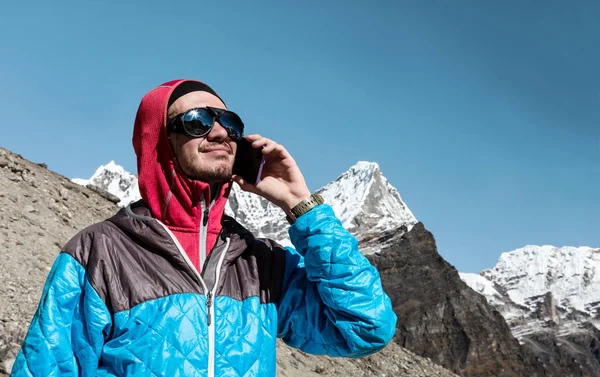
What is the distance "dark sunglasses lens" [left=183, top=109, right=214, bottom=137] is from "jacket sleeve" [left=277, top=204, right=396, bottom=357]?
0.64 m

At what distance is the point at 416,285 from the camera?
105 meters

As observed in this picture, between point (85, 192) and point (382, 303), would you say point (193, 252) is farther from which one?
point (85, 192)

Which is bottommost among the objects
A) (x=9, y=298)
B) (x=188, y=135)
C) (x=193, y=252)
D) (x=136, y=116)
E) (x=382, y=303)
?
(x=382, y=303)

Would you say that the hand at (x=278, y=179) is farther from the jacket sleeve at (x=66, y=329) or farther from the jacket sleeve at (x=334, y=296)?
the jacket sleeve at (x=66, y=329)

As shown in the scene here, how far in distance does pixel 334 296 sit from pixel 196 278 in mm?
635

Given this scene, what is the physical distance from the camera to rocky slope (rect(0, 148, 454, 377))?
9602 mm

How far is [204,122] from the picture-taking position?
2682 millimetres

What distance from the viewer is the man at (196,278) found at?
225 centimetres

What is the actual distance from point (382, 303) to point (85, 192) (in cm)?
2138

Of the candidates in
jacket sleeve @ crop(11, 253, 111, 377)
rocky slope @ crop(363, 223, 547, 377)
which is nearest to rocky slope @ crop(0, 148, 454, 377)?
jacket sleeve @ crop(11, 253, 111, 377)

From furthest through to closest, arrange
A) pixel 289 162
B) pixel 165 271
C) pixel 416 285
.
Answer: pixel 416 285
pixel 289 162
pixel 165 271

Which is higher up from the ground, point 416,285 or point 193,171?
point 416,285

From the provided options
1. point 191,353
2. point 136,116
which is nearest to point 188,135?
point 136,116

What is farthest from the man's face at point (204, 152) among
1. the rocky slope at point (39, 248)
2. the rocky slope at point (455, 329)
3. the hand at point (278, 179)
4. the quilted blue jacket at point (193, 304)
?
the rocky slope at point (455, 329)
